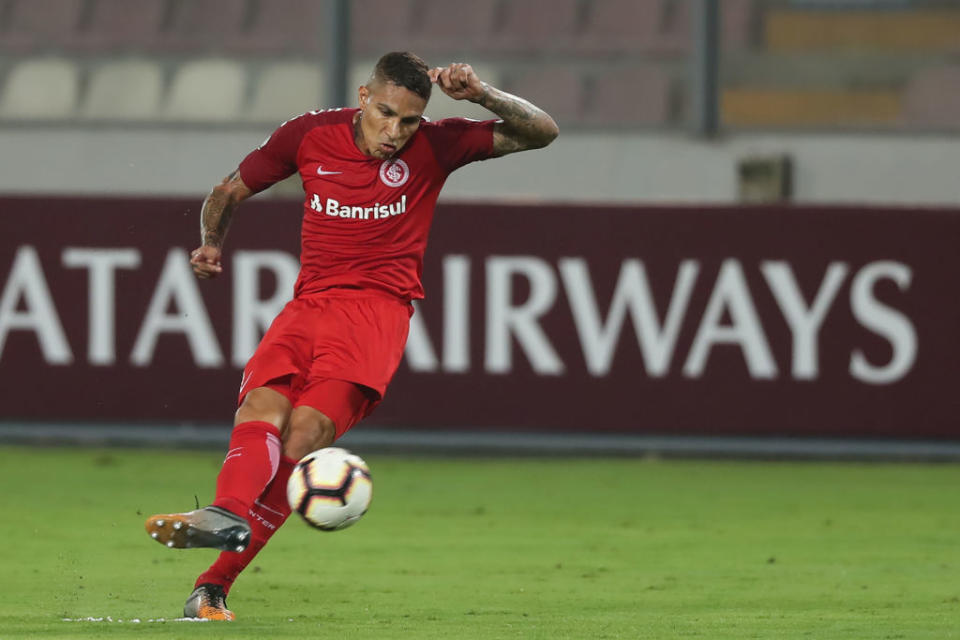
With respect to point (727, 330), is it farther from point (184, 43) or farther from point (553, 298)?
point (184, 43)

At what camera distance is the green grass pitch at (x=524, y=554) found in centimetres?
649

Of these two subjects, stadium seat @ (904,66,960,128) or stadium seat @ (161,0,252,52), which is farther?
stadium seat @ (161,0,252,52)

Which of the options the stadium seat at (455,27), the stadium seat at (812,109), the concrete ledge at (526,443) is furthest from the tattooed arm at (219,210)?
the stadium seat at (455,27)

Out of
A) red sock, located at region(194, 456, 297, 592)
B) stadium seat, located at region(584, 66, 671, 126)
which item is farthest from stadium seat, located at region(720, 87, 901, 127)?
red sock, located at region(194, 456, 297, 592)

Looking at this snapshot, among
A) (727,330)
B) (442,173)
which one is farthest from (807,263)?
(442,173)

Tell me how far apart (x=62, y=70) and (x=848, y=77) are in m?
5.52

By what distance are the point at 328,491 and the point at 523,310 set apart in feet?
17.9

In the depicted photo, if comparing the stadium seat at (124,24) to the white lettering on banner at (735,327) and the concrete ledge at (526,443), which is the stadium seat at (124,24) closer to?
the concrete ledge at (526,443)

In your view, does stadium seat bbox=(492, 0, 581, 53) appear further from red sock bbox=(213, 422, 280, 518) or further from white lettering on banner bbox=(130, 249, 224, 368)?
red sock bbox=(213, 422, 280, 518)

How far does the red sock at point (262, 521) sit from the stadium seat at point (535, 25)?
27.1 ft

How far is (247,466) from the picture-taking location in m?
5.97

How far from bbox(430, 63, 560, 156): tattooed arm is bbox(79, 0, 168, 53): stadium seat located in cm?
862

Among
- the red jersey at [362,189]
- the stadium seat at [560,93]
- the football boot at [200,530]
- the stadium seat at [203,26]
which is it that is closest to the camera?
the football boot at [200,530]

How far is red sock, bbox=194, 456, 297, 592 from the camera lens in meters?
6.27
